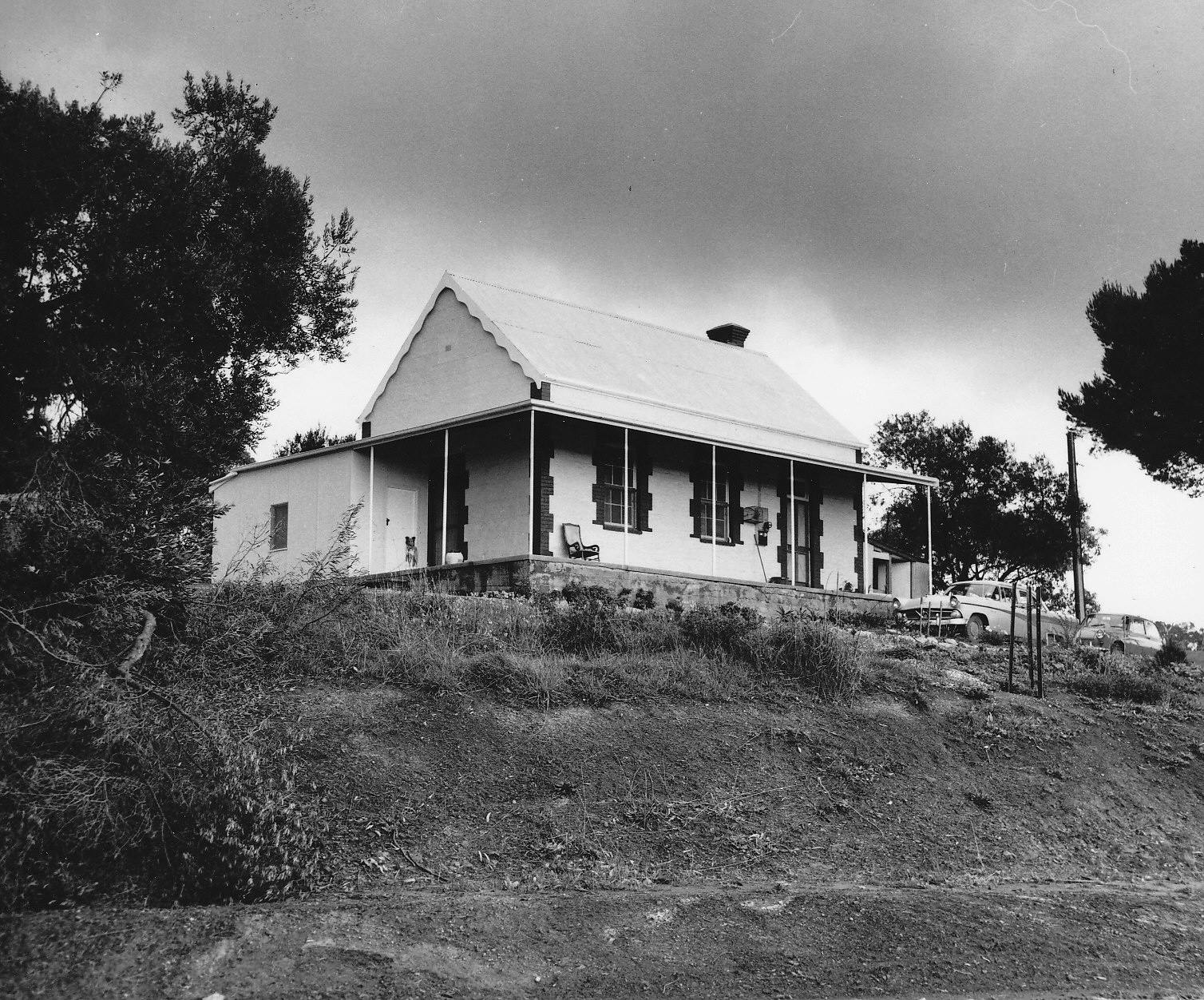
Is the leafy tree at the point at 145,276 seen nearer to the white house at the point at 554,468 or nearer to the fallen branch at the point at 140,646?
the white house at the point at 554,468

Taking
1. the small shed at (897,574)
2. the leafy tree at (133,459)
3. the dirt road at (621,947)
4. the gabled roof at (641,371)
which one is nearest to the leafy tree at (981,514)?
the small shed at (897,574)

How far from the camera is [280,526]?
2281cm

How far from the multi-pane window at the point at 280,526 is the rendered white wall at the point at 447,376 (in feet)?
7.96

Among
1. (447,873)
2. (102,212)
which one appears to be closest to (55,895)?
(447,873)

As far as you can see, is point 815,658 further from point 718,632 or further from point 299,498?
point 299,498

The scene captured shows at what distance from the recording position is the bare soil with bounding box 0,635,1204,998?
7.32m

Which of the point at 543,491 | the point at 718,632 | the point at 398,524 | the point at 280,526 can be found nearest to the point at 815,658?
the point at 718,632

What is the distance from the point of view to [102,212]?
21359 mm

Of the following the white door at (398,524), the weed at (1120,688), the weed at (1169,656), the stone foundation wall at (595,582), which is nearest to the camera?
the weed at (1120,688)

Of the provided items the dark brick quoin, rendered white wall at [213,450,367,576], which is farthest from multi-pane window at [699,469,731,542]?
rendered white wall at [213,450,367,576]

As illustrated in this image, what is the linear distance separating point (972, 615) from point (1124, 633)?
728 centimetres

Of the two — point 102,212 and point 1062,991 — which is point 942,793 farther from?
point 102,212

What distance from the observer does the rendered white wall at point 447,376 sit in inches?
861

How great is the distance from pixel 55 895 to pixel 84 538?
237cm
